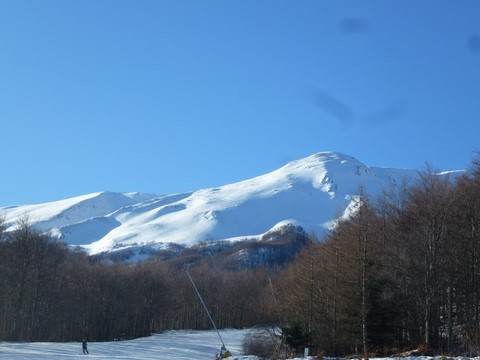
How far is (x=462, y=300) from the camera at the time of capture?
35750 mm

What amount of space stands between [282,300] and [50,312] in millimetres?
37006

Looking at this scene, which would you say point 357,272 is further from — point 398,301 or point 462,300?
point 462,300

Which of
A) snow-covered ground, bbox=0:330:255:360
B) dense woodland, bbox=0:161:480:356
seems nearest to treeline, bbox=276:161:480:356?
dense woodland, bbox=0:161:480:356

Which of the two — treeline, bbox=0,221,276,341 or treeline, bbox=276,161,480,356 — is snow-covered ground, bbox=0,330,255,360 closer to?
treeline, bbox=276,161,480,356

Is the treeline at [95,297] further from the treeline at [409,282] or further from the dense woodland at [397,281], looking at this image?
the treeline at [409,282]

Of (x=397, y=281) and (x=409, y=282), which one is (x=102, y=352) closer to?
(x=397, y=281)

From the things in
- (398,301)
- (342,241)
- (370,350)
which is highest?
(342,241)

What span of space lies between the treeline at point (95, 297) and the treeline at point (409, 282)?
19.8m

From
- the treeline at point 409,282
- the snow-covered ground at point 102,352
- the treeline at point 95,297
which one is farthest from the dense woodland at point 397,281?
the treeline at point 95,297

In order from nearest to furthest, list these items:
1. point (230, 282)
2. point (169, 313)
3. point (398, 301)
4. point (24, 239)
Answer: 1. point (398, 301)
2. point (24, 239)
3. point (169, 313)
4. point (230, 282)

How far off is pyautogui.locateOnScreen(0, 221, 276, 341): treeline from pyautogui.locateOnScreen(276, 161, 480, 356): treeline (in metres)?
19.8

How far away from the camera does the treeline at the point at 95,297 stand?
223ft

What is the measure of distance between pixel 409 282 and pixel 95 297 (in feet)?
202

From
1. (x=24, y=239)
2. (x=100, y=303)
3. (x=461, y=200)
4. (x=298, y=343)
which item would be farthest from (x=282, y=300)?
Answer: (x=100, y=303)
